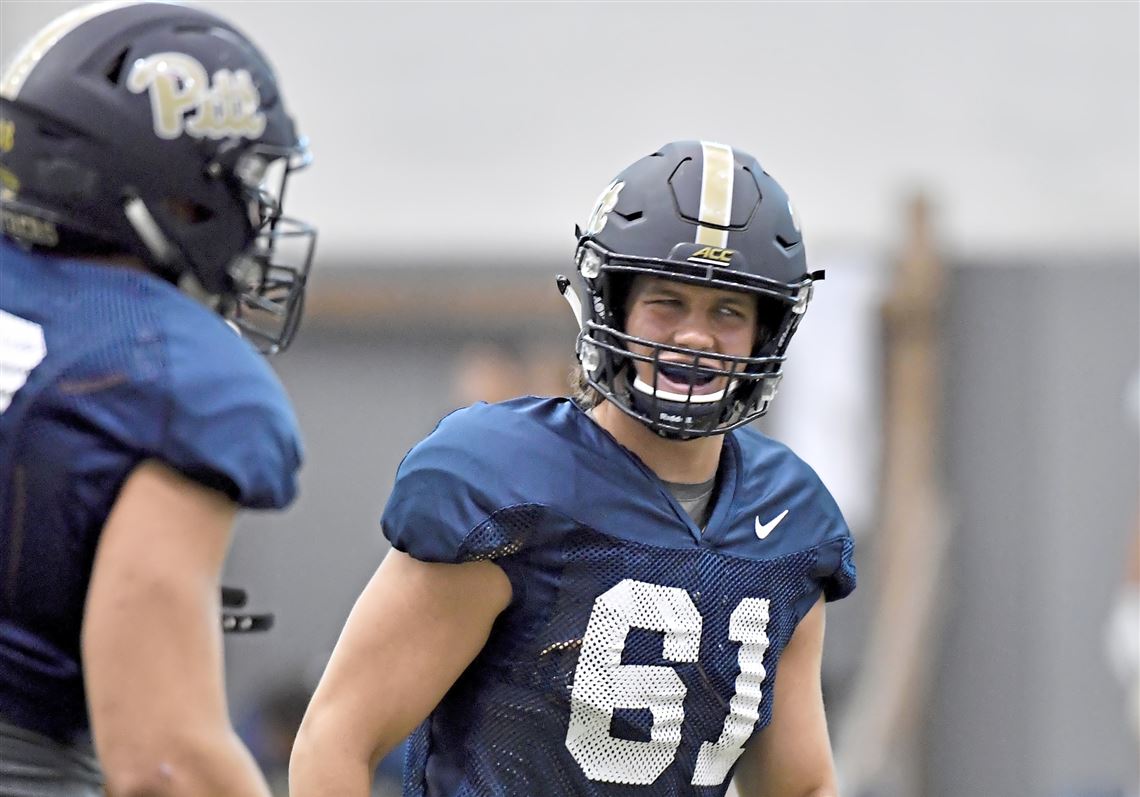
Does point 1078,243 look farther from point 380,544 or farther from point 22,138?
point 22,138

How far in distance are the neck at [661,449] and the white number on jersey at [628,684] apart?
0.19 metres

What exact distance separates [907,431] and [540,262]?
5.44 ft

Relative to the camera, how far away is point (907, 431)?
695cm

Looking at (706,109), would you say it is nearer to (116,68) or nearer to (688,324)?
(688,324)

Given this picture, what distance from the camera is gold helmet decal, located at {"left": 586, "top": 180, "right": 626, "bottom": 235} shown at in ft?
7.75

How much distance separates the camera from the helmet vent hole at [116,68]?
1.86 meters

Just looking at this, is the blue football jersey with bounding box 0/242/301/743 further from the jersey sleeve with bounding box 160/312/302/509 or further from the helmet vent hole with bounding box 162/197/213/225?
the helmet vent hole with bounding box 162/197/213/225

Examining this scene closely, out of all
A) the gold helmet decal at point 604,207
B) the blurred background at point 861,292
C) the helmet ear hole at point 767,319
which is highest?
the gold helmet decal at point 604,207

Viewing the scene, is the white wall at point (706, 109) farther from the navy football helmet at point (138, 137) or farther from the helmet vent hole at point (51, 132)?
the helmet vent hole at point (51, 132)

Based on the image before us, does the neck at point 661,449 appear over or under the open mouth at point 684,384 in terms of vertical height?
under

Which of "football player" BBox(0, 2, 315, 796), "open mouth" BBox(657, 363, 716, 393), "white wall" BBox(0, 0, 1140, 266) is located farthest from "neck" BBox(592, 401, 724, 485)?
"white wall" BBox(0, 0, 1140, 266)

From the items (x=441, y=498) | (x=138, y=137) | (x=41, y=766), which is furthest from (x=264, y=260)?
(x=41, y=766)

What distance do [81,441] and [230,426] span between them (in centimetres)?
14

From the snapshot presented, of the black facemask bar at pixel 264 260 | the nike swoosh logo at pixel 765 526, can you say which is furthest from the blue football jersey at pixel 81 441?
the nike swoosh logo at pixel 765 526
